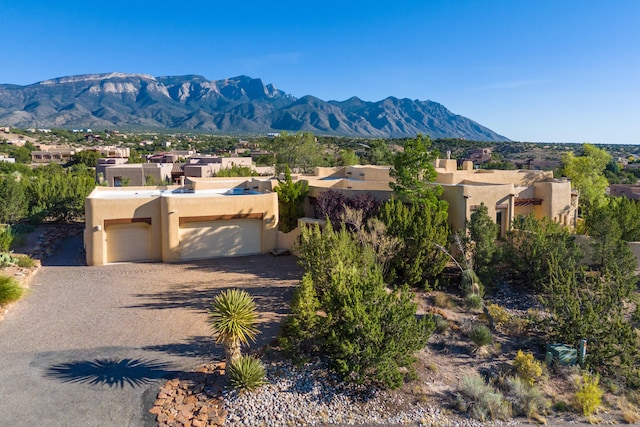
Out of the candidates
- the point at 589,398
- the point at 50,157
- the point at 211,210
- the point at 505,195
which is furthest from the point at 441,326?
the point at 50,157

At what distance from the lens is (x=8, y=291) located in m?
16.5

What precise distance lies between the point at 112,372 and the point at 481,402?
32.3 feet

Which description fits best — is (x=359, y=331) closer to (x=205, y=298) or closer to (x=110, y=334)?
(x=205, y=298)

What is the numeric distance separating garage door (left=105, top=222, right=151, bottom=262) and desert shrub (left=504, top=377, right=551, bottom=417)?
17975 millimetres

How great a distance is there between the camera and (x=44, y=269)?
71.3 ft

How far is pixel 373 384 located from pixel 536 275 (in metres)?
11.3

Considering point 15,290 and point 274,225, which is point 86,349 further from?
point 274,225

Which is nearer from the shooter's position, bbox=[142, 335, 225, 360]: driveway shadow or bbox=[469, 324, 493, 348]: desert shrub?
bbox=[142, 335, 225, 360]: driveway shadow

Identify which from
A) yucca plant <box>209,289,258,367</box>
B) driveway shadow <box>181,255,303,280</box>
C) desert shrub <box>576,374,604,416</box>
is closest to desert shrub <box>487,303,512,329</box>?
desert shrub <box>576,374,604,416</box>

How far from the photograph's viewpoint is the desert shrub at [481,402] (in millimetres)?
11875

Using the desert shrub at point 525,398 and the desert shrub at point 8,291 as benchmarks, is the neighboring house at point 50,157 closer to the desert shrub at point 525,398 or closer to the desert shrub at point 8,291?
the desert shrub at point 8,291

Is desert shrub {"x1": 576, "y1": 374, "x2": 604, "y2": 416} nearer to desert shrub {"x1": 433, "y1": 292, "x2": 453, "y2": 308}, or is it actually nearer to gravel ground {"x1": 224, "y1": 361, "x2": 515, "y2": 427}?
gravel ground {"x1": 224, "y1": 361, "x2": 515, "y2": 427}

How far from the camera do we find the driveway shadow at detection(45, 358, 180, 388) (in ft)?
39.3

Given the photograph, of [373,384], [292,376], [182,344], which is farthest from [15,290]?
[373,384]
